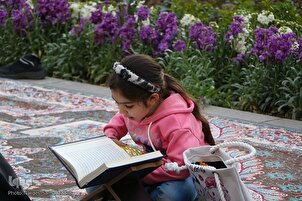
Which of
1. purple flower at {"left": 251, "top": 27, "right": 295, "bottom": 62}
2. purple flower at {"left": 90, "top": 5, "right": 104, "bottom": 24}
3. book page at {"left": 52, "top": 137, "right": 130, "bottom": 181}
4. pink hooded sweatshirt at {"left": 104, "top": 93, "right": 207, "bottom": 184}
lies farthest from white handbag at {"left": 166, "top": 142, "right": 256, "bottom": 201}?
purple flower at {"left": 90, "top": 5, "right": 104, "bottom": 24}

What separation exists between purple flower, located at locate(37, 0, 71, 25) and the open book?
5.26m

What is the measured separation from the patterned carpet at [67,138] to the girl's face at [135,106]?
0.82 m

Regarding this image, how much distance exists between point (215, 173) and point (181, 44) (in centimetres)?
418

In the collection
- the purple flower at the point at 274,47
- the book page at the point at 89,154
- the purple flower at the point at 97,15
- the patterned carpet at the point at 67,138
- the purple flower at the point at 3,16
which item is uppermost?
the purple flower at the point at 274,47

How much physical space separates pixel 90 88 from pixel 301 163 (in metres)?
3.06

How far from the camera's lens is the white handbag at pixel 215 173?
133 inches

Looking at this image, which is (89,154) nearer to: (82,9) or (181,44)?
(181,44)

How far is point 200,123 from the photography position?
→ 3879 millimetres

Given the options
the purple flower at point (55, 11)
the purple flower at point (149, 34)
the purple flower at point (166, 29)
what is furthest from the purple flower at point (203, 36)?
the purple flower at point (55, 11)

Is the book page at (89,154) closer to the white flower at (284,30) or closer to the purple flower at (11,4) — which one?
the white flower at (284,30)

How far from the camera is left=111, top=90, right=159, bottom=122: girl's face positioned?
3.72 metres

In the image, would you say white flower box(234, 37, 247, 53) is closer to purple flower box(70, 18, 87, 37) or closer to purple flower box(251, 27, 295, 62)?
purple flower box(251, 27, 295, 62)

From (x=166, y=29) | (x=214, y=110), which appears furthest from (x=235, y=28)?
(x=214, y=110)

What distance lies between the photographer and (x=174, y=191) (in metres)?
3.70
